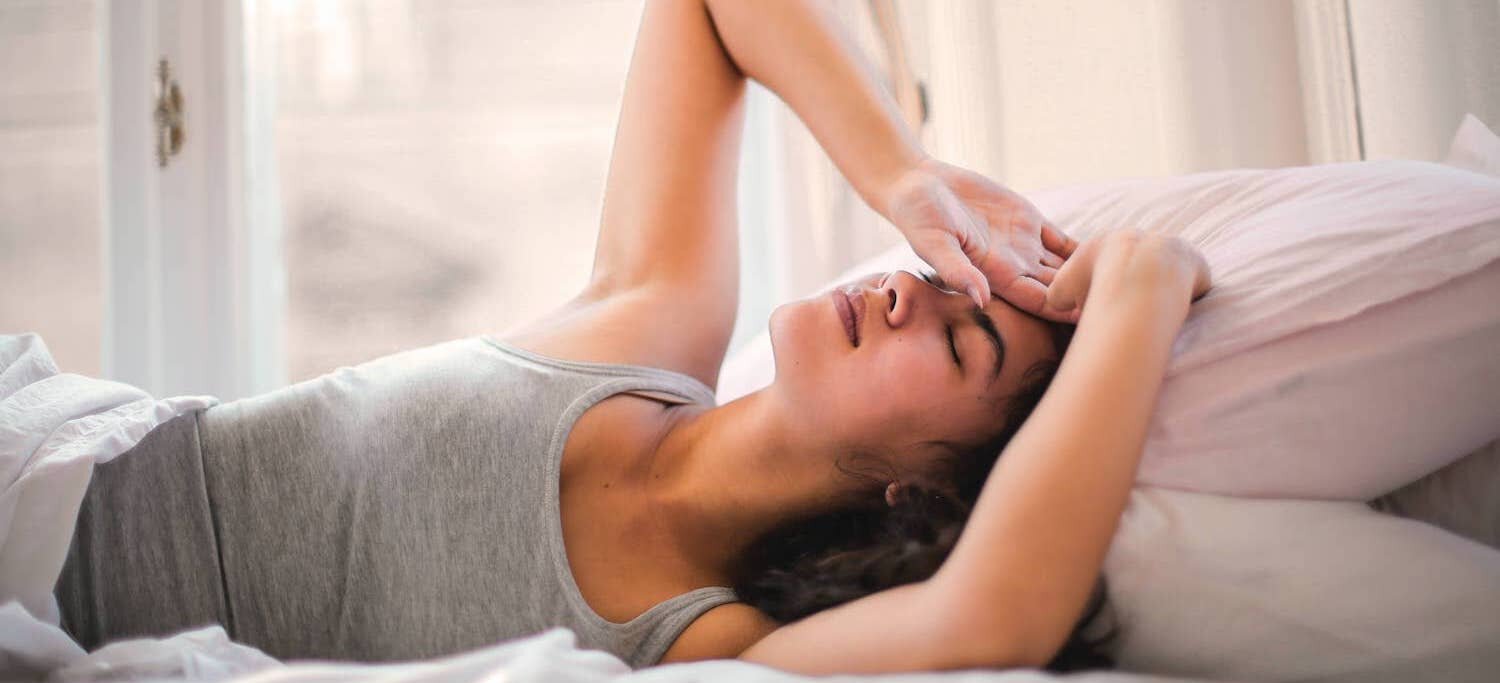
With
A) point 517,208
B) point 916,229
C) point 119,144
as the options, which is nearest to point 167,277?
point 119,144

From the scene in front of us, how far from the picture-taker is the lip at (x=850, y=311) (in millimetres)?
968

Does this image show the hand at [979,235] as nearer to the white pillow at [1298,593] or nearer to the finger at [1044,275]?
the finger at [1044,275]

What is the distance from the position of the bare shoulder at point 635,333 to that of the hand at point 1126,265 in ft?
1.37

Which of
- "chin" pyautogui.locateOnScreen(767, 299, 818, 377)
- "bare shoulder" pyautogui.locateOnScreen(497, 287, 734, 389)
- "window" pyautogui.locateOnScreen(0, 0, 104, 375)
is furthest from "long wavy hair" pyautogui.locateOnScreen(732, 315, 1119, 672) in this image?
"window" pyautogui.locateOnScreen(0, 0, 104, 375)

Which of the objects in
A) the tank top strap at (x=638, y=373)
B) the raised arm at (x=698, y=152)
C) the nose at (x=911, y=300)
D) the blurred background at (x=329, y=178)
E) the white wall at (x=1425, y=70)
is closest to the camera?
the nose at (x=911, y=300)

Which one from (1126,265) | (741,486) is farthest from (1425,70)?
(741,486)

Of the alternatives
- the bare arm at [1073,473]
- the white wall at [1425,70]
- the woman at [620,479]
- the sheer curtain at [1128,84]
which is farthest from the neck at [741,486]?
the white wall at [1425,70]

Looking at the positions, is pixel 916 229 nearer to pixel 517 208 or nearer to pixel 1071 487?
pixel 1071 487

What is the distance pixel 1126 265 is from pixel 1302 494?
214 millimetres

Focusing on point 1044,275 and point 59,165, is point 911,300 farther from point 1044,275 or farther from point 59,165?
point 59,165

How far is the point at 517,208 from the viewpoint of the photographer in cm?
204

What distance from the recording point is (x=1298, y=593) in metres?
0.72

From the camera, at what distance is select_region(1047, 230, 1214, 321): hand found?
0.85 m

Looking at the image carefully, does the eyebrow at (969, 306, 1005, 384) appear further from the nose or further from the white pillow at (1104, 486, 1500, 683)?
the white pillow at (1104, 486, 1500, 683)
